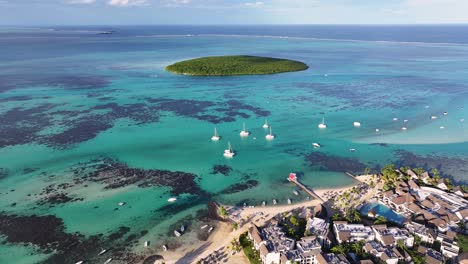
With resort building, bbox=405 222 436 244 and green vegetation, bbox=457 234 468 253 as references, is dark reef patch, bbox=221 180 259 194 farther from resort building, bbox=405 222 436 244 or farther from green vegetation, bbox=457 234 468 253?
green vegetation, bbox=457 234 468 253

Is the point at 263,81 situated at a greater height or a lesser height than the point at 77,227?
greater

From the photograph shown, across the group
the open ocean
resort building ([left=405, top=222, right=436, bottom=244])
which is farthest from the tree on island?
resort building ([left=405, top=222, right=436, bottom=244])

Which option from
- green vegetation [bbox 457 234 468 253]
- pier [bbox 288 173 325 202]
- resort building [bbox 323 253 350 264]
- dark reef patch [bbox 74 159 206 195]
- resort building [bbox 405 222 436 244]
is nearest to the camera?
resort building [bbox 323 253 350 264]

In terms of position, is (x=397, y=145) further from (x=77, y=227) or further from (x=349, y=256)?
(x=77, y=227)

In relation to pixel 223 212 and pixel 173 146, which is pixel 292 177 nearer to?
pixel 223 212

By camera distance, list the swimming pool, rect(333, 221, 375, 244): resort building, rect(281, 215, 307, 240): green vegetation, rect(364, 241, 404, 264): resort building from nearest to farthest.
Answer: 1. rect(364, 241, 404, 264): resort building
2. rect(333, 221, 375, 244): resort building
3. rect(281, 215, 307, 240): green vegetation
4. the swimming pool

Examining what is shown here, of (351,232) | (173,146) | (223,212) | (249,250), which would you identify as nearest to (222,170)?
(223,212)

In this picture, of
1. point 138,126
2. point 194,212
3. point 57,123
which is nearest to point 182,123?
point 138,126
